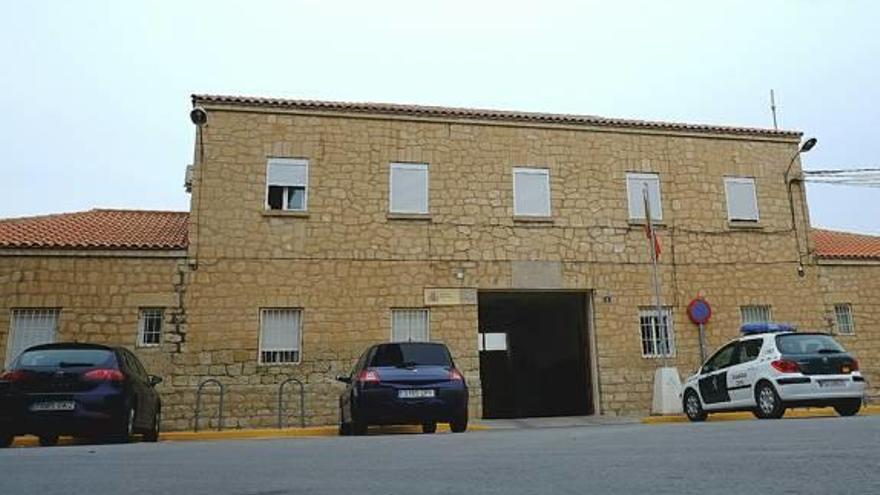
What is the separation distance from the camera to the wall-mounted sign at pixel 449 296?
671 inches

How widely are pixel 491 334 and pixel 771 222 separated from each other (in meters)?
10.9

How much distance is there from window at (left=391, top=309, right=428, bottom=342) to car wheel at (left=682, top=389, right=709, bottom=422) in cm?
592

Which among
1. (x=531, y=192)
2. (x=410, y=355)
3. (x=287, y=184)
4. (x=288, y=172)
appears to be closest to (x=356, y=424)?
(x=410, y=355)

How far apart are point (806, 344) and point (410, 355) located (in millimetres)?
6565

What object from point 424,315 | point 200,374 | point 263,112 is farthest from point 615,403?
point 263,112

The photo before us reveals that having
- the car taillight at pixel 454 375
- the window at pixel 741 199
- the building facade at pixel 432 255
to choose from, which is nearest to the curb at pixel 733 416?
the building facade at pixel 432 255

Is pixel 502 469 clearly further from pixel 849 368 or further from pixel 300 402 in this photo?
pixel 300 402

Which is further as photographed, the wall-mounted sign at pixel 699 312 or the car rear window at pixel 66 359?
the wall-mounted sign at pixel 699 312

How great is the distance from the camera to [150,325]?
15.9m

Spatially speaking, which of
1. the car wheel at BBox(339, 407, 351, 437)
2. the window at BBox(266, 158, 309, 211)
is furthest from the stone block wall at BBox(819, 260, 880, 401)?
the window at BBox(266, 158, 309, 211)

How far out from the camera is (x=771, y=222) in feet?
63.8

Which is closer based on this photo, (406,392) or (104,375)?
(104,375)

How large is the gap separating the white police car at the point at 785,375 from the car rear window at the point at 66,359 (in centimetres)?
1007

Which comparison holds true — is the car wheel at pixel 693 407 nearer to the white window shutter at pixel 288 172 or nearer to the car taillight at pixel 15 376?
the white window shutter at pixel 288 172
